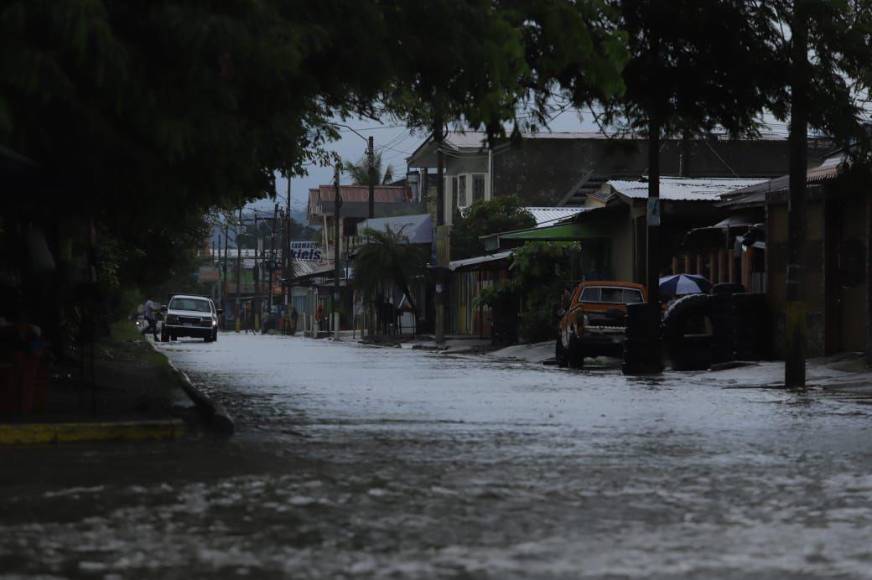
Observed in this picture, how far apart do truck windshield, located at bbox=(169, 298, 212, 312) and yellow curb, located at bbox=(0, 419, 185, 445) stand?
50.9 m

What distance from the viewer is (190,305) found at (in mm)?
64688

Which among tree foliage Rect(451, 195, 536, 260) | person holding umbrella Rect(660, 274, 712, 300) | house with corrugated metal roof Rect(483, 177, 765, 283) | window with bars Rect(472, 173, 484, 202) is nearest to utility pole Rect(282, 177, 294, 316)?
window with bars Rect(472, 173, 484, 202)

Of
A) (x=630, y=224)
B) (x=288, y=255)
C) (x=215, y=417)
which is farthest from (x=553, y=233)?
(x=288, y=255)

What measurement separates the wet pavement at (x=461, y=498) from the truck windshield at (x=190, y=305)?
46812 millimetres

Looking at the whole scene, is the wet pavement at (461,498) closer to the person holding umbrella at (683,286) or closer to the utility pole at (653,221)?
the utility pole at (653,221)

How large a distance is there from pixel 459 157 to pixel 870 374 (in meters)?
48.4

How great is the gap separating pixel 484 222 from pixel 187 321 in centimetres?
1250

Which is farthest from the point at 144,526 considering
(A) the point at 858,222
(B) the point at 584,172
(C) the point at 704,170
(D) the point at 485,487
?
(B) the point at 584,172

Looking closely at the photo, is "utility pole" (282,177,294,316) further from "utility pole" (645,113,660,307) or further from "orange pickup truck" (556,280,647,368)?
"utility pole" (645,113,660,307)

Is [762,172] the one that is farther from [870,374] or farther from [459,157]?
[870,374]

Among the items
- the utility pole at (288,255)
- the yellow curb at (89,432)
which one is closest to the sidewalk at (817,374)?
the yellow curb at (89,432)

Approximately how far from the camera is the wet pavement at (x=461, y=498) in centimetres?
723

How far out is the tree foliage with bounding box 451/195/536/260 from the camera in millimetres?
61219

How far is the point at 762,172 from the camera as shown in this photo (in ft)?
211
